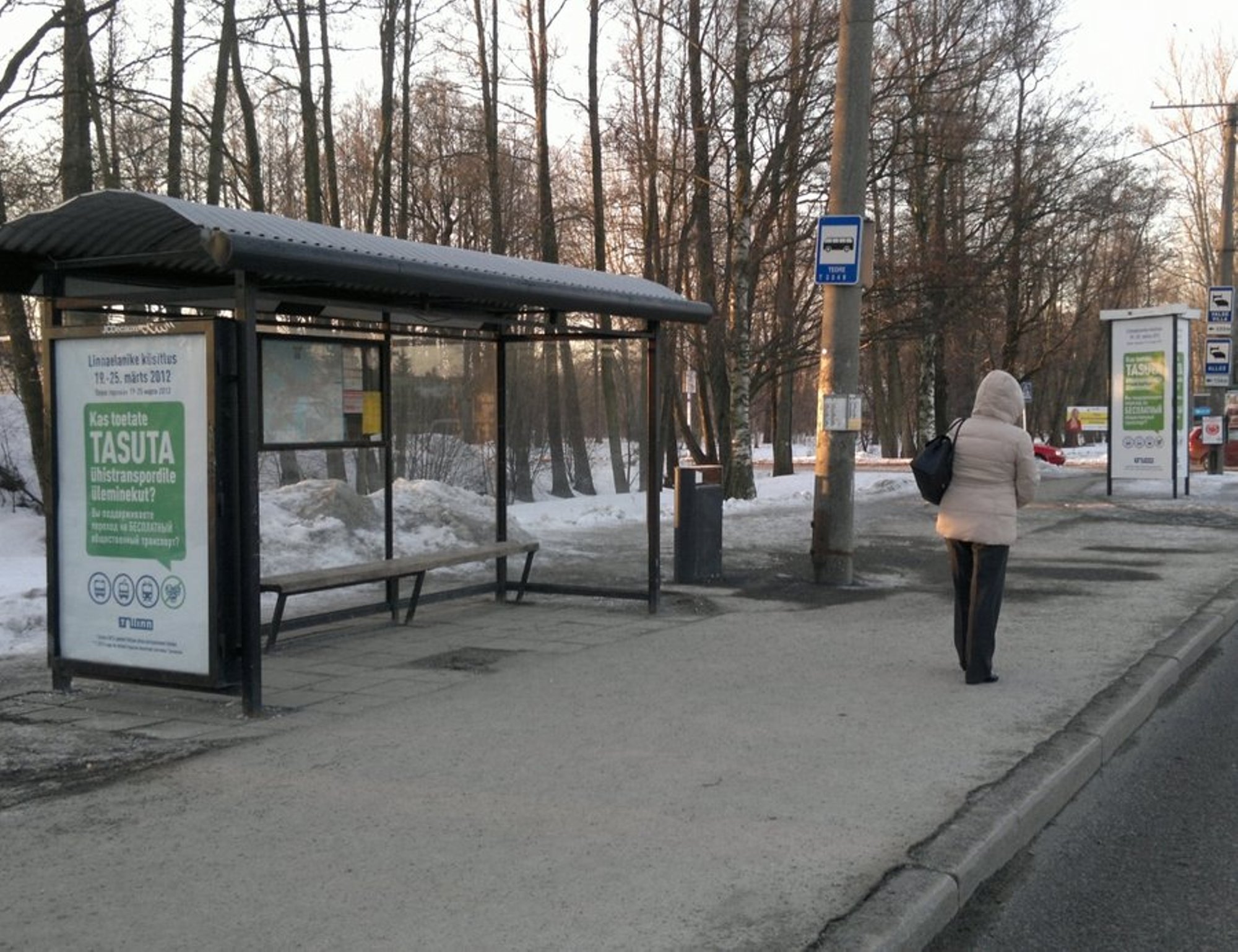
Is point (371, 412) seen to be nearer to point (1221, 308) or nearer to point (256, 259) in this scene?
point (256, 259)

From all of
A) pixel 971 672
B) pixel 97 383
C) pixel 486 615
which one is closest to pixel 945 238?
pixel 486 615

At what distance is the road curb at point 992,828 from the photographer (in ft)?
13.7

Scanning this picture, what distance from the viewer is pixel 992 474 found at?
7910 millimetres

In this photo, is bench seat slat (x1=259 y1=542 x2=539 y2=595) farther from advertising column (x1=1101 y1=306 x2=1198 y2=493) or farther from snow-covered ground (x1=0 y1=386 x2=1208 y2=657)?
advertising column (x1=1101 y1=306 x2=1198 y2=493)

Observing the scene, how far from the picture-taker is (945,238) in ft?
85.0

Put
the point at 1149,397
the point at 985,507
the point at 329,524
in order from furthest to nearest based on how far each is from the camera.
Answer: the point at 1149,397 < the point at 329,524 < the point at 985,507

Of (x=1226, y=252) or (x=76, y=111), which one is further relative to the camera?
(x=1226, y=252)

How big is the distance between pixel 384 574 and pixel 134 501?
2.58 meters

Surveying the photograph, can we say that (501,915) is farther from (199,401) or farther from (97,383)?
(97,383)

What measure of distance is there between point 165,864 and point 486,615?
621 centimetres

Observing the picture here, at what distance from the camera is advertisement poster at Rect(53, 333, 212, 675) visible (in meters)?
7.07

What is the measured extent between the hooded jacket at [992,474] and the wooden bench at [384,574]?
3.99m

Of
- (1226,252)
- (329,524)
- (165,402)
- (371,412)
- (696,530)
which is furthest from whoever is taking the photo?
(1226,252)

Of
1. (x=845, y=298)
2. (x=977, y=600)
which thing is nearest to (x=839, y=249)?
(x=845, y=298)
